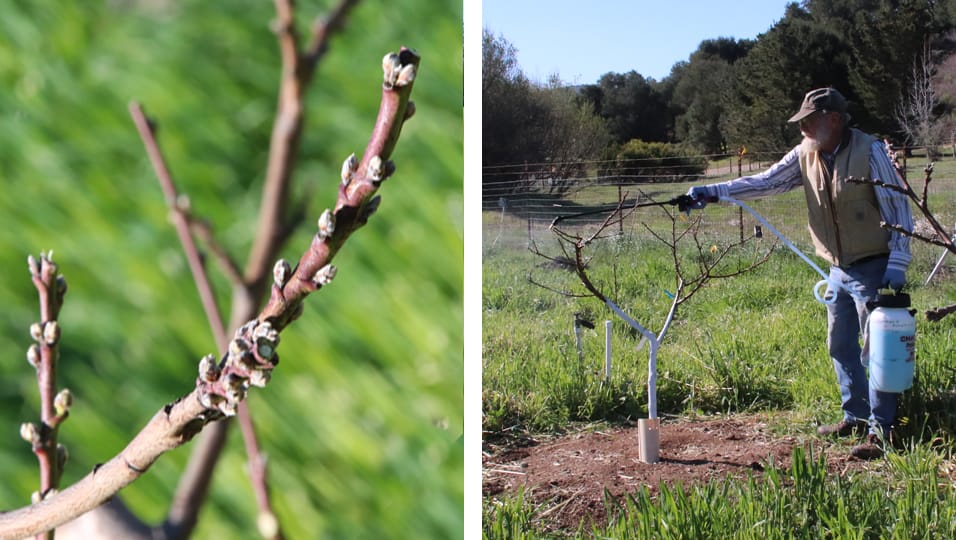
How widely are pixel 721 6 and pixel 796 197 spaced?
627mm

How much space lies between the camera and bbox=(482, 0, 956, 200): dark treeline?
2.24 meters

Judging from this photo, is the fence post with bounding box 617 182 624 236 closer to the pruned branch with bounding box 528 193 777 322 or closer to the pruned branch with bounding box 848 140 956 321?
the pruned branch with bounding box 528 193 777 322

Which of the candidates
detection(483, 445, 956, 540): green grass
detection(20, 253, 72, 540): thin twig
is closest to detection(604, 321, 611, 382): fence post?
detection(483, 445, 956, 540): green grass

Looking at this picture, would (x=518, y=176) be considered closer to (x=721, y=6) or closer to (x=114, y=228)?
(x=721, y=6)

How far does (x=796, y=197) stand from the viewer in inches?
94.8

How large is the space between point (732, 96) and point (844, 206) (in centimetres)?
48

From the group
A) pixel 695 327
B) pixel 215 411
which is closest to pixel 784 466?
pixel 695 327

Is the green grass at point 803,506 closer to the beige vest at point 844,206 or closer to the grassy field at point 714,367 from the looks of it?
the grassy field at point 714,367

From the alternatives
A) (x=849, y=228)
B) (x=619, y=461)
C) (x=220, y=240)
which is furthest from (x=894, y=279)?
(x=220, y=240)

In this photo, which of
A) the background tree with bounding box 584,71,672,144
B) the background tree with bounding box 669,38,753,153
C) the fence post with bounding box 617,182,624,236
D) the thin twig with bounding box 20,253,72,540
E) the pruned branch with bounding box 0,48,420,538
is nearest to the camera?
the pruned branch with bounding box 0,48,420,538

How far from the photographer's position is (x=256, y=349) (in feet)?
2.22

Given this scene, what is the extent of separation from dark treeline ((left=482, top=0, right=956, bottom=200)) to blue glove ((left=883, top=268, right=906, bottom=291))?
36 cm

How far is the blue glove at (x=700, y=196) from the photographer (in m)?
2.54

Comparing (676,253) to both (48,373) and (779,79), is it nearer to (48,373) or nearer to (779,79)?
(779,79)
